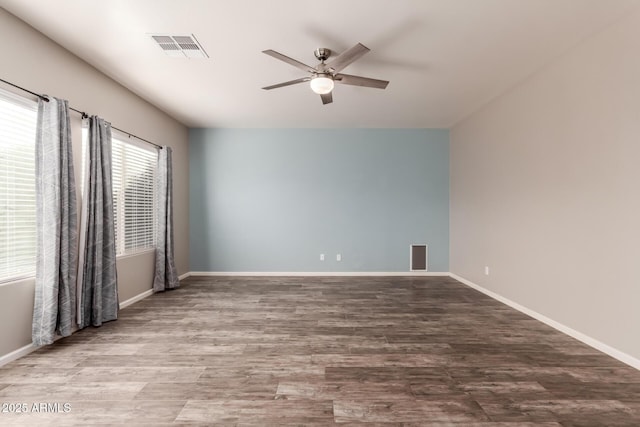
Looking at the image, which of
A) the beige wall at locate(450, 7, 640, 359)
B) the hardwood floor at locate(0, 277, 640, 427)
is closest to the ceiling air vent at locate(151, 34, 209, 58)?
the hardwood floor at locate(0, 277, 640, 427)

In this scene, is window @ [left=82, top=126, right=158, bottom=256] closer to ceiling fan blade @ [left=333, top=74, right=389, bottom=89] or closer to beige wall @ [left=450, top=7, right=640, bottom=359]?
ceiling fan blade @ [left=333, top=74, right=389, bottom=89]

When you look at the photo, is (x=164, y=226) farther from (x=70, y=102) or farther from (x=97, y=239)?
Result: (x=70, y=102)

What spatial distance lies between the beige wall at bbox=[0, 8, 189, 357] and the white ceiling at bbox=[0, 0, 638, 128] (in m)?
0.13

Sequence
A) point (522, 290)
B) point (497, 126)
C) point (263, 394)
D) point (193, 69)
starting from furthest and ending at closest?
point (497, 126)
point (522, 290)
point (193, 69)
point (263, 394)

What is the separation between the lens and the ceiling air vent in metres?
2.65

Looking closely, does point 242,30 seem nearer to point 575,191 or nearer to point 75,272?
point 75,272

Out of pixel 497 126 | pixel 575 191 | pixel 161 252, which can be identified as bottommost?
pixel 161 252

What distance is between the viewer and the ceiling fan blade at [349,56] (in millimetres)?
2359

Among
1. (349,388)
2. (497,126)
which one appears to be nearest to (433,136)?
(497,126)

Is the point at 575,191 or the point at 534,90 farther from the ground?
the point at 534,90

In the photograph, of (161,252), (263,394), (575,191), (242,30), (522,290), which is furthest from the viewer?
(161,252)

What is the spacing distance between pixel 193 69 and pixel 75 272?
246 cm

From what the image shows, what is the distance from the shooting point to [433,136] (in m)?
5.66

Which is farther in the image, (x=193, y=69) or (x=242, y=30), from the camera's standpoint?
(x=193, y=69)
